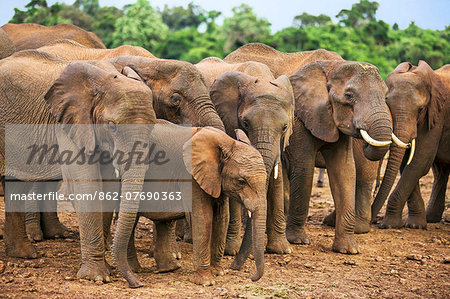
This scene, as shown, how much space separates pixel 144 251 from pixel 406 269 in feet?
9.09

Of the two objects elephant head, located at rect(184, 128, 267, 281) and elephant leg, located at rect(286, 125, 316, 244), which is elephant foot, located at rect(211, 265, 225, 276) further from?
elephant leg, located at rect(286, 125, 316, 244)

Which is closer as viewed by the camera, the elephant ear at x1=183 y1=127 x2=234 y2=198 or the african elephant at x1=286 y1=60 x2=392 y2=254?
the elephant ear at x1=183 y1=127 x2=234 y2=198

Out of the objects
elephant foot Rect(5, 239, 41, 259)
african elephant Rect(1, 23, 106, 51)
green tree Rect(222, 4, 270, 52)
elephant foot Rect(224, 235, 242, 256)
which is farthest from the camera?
green tree Rect(222, 4, 270, 52)

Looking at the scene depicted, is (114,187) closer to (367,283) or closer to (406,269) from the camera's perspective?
(367,283)

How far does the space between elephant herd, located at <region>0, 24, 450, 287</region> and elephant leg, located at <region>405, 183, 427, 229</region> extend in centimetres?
2

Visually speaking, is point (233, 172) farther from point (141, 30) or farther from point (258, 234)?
point (141, 30)

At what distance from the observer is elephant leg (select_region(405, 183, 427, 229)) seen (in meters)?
10.0

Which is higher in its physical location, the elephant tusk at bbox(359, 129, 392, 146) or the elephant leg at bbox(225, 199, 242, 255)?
the elephant tusk at bbox(359, 129, 392, 146)

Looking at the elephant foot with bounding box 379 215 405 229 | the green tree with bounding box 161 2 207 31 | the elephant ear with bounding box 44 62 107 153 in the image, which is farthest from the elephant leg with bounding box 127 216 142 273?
the green tree with bounding box 161 2 207 31

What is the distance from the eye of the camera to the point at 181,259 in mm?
7426

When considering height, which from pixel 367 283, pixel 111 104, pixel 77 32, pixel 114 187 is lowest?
pixel 367 283

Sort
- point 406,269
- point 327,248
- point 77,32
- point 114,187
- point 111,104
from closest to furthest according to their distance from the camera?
1. point 111,104
2. point 114,187
3. point 406,269
4. point 327,248
5. point 77,32

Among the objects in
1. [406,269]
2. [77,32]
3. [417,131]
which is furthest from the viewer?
[77,32]

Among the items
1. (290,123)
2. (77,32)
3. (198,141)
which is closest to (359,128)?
(290,123)
